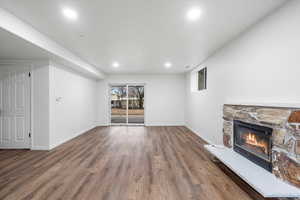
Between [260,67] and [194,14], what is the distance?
4.68 feet

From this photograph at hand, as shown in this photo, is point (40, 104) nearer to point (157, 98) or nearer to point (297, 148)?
point (157, 98)

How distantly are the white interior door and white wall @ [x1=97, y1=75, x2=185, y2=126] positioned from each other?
3381 millimetres

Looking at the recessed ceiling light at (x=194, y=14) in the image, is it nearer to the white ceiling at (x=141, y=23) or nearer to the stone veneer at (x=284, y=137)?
the white ceiling at (x=141, y=23)

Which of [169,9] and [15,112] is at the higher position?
[169,9]

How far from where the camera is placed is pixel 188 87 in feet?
21.6

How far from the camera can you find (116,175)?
2.48 meters

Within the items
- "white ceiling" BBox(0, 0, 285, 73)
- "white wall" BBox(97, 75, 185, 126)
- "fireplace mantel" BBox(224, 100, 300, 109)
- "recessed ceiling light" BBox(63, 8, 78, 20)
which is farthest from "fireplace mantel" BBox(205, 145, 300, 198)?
"white wall" BBox(97, 75, 185, 126)

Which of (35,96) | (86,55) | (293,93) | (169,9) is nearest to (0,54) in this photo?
(35,96)

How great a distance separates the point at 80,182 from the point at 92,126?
4.61 metres

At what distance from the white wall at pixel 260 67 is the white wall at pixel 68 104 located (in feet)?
14.8

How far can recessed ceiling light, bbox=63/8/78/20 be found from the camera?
209 cm

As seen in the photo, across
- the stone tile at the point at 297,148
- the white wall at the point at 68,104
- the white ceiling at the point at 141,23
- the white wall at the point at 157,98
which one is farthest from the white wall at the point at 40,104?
the stone tile at the point at 297,148

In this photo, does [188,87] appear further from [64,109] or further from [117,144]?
[64,109]

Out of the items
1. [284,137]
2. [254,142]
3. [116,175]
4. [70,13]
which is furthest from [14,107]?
[284,137]
